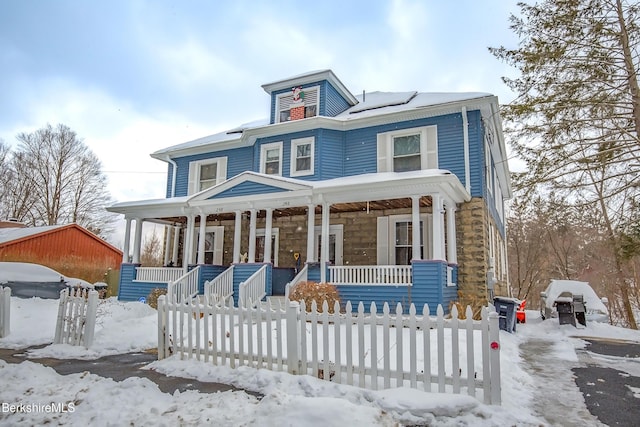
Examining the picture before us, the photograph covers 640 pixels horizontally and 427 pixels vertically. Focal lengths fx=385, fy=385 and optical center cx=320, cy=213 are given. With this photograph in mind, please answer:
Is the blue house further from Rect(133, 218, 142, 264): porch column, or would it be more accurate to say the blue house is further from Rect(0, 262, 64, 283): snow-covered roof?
Rect(0, 262, 64, 283): snow-covered roof

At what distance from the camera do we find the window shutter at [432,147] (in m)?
11.9

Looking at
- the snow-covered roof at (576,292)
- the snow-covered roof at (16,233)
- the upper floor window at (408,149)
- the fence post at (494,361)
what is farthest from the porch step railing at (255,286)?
the snow-covered roof at (16,233)

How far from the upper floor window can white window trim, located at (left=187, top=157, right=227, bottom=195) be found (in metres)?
6.52

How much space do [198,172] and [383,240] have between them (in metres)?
8.45

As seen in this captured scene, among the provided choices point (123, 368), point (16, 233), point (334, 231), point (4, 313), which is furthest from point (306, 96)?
point (16, 233)

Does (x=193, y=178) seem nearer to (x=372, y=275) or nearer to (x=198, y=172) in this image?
(x=198, y=172)

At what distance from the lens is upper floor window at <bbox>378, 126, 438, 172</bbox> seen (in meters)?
12.0

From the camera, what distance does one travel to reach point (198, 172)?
16062mm

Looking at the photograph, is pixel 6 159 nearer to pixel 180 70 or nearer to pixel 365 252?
pixel 180 70

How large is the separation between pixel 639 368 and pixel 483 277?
500 centimetres

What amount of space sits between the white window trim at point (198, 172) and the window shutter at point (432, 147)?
795 cm

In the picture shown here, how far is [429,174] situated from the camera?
9.53 meters

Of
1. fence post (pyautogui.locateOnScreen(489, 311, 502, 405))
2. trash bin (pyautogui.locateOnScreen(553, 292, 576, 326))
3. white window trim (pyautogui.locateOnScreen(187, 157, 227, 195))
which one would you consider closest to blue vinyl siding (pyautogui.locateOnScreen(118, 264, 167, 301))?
white window trim (pyautogui.locateOnScreen(187, 157, 227, 195))

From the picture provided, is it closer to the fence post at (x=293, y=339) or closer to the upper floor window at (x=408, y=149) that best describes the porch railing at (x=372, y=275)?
the upper floor window at (x=408, y=149)
